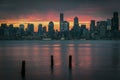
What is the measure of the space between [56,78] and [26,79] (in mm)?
4065

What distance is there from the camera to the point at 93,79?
36.6 m

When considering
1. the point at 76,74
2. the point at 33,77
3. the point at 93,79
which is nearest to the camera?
the point at 93,79

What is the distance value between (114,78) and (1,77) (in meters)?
15.4

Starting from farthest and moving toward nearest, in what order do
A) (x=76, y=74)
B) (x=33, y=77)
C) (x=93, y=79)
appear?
(x=76, y=74)
(x=33, y=77)
(x=93, y=79)

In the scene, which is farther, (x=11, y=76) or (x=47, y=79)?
(x=11, y=76)

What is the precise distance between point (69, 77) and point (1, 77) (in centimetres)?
939

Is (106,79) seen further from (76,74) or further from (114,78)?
(76,74)

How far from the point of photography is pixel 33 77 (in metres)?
38.9

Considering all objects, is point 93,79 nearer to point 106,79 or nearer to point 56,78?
point 106,79

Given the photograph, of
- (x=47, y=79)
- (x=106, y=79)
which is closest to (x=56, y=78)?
(x=47, y=79)

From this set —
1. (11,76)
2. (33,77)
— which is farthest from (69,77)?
(11,76)

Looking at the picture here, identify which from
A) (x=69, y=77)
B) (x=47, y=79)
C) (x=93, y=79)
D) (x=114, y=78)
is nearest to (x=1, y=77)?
(x=47, y=79)

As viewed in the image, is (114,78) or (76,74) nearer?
(114,78)

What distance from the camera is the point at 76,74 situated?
138ft
